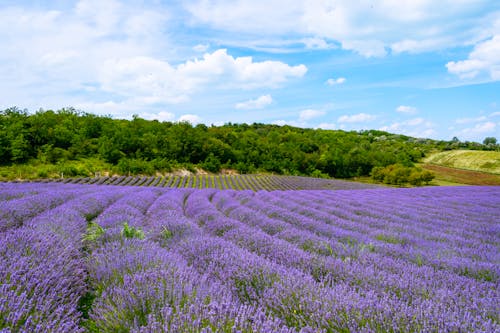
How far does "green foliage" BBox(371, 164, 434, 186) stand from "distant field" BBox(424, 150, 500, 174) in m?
11.3

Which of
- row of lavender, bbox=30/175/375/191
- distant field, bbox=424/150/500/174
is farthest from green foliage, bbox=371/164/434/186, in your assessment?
row of lavender, bbox=30/175/375/191

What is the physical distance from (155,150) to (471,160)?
49.2 meters

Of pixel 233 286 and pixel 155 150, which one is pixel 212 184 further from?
pixel 233 286

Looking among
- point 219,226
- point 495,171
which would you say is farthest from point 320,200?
point 495,171

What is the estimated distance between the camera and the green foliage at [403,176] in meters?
39.8

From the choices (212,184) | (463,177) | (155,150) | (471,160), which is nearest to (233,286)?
(212,184)

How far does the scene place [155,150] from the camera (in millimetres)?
46531

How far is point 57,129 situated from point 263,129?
49.8 m

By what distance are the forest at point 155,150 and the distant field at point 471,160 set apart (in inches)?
174

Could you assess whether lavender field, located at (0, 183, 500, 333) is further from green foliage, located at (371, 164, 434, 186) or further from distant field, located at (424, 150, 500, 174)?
distant field, located at (424, 150, 500, 174)

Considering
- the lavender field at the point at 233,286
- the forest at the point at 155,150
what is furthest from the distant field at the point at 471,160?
the lavender field at the point at 233,286

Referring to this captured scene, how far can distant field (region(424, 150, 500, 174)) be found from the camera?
45875 millimetres

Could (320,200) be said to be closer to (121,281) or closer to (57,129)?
(121,281)

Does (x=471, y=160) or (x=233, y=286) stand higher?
(x=471, y=160)
